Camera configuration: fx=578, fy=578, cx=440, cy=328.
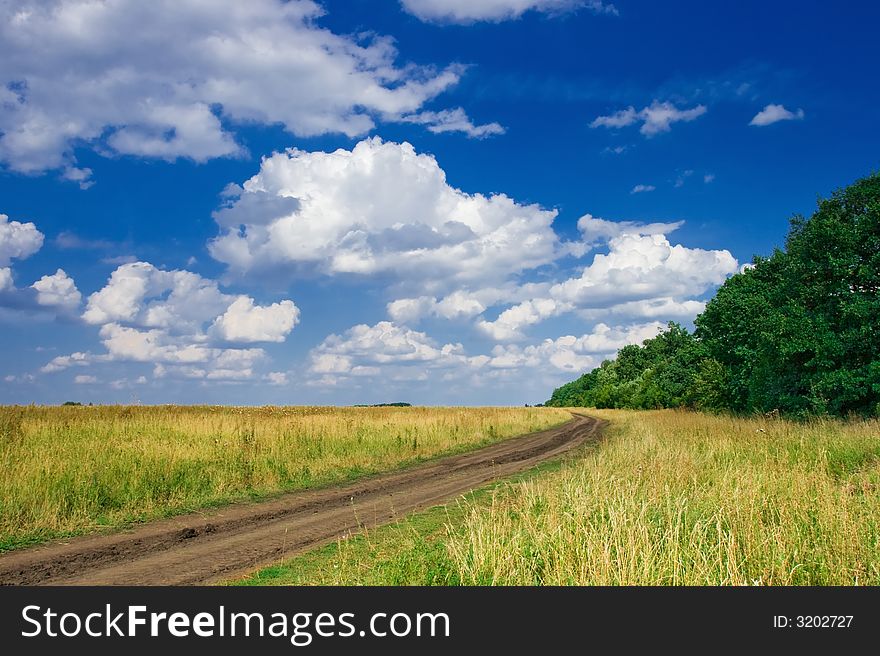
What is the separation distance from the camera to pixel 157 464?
14438 millimetres

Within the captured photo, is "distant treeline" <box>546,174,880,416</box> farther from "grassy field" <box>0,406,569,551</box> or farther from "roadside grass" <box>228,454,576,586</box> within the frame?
"roadside grass" <box>228,454,576,586</box>

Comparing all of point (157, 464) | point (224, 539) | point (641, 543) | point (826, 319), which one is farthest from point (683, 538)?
point (826, 319)

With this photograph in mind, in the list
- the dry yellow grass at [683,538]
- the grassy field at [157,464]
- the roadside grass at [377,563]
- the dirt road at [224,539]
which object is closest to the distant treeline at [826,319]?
the dry yellow grass at [683,538]

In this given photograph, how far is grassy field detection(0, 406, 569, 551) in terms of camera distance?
11523 millimetres

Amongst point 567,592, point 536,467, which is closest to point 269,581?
point 567,592

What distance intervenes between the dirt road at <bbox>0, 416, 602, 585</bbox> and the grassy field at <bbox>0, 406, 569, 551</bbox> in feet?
3.53

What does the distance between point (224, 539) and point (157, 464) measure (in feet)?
17.6

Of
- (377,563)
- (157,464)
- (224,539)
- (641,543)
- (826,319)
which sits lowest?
(224,539)

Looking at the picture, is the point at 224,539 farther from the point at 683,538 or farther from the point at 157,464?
the point at 683,538

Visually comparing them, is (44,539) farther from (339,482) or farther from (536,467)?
(536,467)

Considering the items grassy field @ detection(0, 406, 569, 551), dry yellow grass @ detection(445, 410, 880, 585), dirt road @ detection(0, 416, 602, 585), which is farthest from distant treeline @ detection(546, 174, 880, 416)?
dirt road @ detection(0, 416, 602, 585)

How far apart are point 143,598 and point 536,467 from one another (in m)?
15.3

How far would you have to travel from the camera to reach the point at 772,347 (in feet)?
88.4

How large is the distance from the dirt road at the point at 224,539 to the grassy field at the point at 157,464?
1075mm
